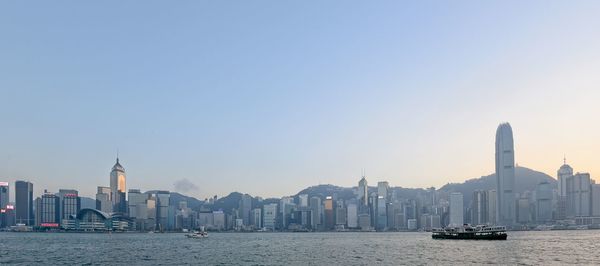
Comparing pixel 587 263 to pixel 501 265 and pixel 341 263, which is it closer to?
pixel 501 265

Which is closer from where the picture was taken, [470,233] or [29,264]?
[29,264]

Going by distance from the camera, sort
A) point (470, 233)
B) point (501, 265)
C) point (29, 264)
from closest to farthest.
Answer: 1. point (501, 265)
2. point (29, 264)
3. point (470, 233)

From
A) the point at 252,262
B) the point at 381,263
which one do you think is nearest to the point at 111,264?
the point at 252,262

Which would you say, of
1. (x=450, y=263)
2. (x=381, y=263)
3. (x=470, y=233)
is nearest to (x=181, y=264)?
(x=381, y=263)

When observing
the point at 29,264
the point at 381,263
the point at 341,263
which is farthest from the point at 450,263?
the point at 29,264

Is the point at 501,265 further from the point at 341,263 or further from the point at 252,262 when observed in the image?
the point at 252,262

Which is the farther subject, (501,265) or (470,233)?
(470,233)

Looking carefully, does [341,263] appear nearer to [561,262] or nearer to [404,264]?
[404,264]

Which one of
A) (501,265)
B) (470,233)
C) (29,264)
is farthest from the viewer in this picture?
(470,233)
